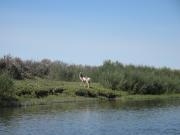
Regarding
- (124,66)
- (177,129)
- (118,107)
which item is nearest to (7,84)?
(118,107)

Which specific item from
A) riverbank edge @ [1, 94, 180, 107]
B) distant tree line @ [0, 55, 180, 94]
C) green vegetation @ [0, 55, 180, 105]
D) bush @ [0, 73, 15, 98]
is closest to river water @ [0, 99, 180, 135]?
riverbank edge @ [1, 94, 180, 107]

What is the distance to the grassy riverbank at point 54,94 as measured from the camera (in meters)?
44.6

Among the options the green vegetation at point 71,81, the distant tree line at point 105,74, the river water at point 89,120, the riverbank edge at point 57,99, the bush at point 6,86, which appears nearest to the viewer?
the river water at point 89,120

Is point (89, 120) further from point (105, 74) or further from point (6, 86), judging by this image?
point (105, 74)

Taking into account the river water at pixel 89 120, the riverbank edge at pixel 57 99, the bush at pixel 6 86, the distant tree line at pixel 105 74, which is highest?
the distant tree line at pixel 105 74

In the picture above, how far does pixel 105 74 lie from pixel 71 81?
4.71 metres

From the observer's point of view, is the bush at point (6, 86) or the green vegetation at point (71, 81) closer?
the bush at point (6, 86)

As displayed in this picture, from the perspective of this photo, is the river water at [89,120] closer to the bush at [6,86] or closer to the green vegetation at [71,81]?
the bush at [6,86]

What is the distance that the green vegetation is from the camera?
149ft

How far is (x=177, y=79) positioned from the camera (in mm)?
70625

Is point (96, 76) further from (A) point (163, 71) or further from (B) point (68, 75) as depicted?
(A) point (163, 71)

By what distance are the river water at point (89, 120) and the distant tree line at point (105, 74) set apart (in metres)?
12.4

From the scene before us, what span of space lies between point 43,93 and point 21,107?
5.67 m

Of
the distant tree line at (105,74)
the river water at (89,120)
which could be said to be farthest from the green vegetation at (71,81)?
the river water at (89,120)
